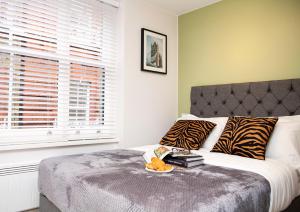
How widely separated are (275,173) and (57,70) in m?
2.12

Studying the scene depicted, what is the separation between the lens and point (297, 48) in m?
2.36

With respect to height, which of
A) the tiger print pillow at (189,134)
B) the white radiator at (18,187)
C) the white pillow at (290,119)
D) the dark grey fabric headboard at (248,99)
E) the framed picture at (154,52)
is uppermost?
the framed picture at (154,52)

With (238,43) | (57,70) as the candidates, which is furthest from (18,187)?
(238,43)

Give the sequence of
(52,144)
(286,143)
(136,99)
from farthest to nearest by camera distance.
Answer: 1. (136,99)
2. (52,144)
3. (286,143)

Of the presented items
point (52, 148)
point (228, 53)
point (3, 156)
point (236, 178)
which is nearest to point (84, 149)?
point (52, 148)

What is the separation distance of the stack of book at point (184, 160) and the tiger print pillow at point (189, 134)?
642 millimetres

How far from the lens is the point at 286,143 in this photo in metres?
1.97

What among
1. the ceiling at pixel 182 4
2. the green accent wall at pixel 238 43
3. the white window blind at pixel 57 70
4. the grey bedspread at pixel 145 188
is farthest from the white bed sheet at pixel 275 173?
the ceiling at pixel 182 4

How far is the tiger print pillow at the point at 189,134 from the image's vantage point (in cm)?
240

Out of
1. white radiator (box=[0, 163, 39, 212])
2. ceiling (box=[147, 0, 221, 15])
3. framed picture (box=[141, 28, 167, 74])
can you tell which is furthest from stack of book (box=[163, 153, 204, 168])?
ceiling (box=[147, 0, 221, 15])

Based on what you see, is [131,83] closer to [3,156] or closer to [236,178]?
[3,156]

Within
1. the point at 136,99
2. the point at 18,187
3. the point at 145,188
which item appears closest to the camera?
the point at 145,188

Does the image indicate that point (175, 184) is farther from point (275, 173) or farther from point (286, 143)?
point (286, 143)

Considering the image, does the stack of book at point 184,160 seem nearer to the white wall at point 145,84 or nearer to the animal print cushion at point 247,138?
the animal print cushion at point 247,138
